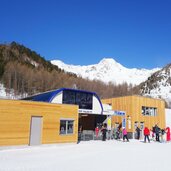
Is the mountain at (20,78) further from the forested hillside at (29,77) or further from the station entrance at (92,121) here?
the station entrance at (92,121)

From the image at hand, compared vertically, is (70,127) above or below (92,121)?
below

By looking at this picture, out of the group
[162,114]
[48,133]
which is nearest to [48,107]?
[48,133]

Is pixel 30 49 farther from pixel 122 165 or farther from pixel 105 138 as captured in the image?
pixel 122 165

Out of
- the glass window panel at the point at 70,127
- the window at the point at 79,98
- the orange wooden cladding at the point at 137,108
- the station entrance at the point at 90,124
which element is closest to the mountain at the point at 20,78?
the station entrance at the point at 90,124

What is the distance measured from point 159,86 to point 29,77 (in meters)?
67.4

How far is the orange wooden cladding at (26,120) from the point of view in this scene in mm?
14148

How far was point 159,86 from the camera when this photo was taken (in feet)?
348

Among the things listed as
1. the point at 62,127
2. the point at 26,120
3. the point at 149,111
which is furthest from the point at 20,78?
the point at 26,120

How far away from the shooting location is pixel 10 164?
9.12 m

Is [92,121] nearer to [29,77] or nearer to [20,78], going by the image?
[20,78]

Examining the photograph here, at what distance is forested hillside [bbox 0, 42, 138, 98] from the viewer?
56906mm

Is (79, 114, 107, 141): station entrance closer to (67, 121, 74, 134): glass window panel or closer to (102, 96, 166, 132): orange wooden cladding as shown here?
(102, 96, 166, 132): orange wooden cladding

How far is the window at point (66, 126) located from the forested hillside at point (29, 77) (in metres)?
41.2

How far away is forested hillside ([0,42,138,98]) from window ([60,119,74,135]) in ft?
135
